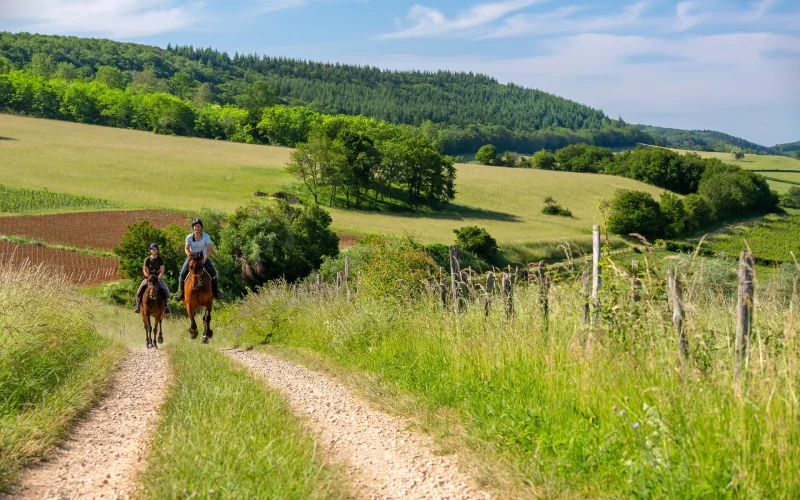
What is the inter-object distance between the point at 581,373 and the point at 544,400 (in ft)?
1.52

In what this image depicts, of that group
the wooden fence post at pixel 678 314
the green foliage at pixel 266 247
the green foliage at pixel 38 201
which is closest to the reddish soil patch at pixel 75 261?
the green foliage at pixel 266 247

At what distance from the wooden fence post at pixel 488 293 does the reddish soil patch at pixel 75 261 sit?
36.9 m

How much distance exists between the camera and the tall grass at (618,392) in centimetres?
482

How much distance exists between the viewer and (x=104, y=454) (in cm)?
666

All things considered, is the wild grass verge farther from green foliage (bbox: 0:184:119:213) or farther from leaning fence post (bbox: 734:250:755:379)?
green foliage (bbox: 0:184:119:213)

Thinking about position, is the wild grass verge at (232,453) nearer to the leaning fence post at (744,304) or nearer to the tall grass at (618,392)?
the tall grass at (618,392)

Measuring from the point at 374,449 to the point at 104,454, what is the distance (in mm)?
2626

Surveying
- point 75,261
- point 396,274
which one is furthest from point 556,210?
point 396,274

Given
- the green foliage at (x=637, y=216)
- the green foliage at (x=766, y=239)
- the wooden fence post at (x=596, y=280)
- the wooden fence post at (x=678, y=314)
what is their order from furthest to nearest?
the green foliage at (x=637, y=216) < the green foliage at (x=766, y=239) < the wooden fence post at (x=596, y=280) < the wooden fence post at (x=678, y=314)

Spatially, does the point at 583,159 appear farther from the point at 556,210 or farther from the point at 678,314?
the point at 678,314

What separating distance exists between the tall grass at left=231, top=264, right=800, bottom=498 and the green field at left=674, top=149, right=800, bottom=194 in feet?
413

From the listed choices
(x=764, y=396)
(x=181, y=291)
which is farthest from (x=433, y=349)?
(x=181, y=291)

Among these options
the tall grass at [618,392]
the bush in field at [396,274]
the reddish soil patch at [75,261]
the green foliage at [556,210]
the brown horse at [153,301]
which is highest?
the tall grass at [618,392]

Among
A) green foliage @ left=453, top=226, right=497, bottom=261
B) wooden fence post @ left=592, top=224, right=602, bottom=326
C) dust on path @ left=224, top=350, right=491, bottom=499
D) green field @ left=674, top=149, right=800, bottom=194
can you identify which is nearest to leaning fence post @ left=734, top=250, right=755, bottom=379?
wooden fence post @ left=592, top=224, right=602, bottom=326
